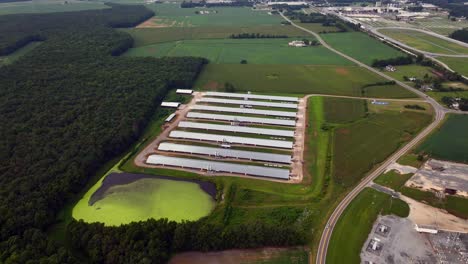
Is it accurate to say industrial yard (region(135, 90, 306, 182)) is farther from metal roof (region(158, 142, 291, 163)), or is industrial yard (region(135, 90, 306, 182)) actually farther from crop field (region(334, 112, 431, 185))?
crop field (region(334, 112, 431, 185))

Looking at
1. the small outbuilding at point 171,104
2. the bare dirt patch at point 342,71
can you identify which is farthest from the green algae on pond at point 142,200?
the bare dirt patch at point 342,71

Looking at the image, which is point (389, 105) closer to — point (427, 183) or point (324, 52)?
point (427, 183)

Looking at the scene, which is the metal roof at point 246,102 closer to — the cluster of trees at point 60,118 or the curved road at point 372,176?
the cluster of trees at point 60,118

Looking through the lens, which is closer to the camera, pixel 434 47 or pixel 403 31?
pixel 434 47

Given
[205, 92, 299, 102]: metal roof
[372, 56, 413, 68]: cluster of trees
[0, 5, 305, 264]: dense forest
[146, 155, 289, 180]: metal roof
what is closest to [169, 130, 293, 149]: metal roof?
[146, 155, 289, 180]: metal roof

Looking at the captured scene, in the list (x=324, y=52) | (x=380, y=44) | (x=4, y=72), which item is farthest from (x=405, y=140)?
(x=4, y=72)

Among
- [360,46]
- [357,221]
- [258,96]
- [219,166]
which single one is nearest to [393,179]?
[357,221]
